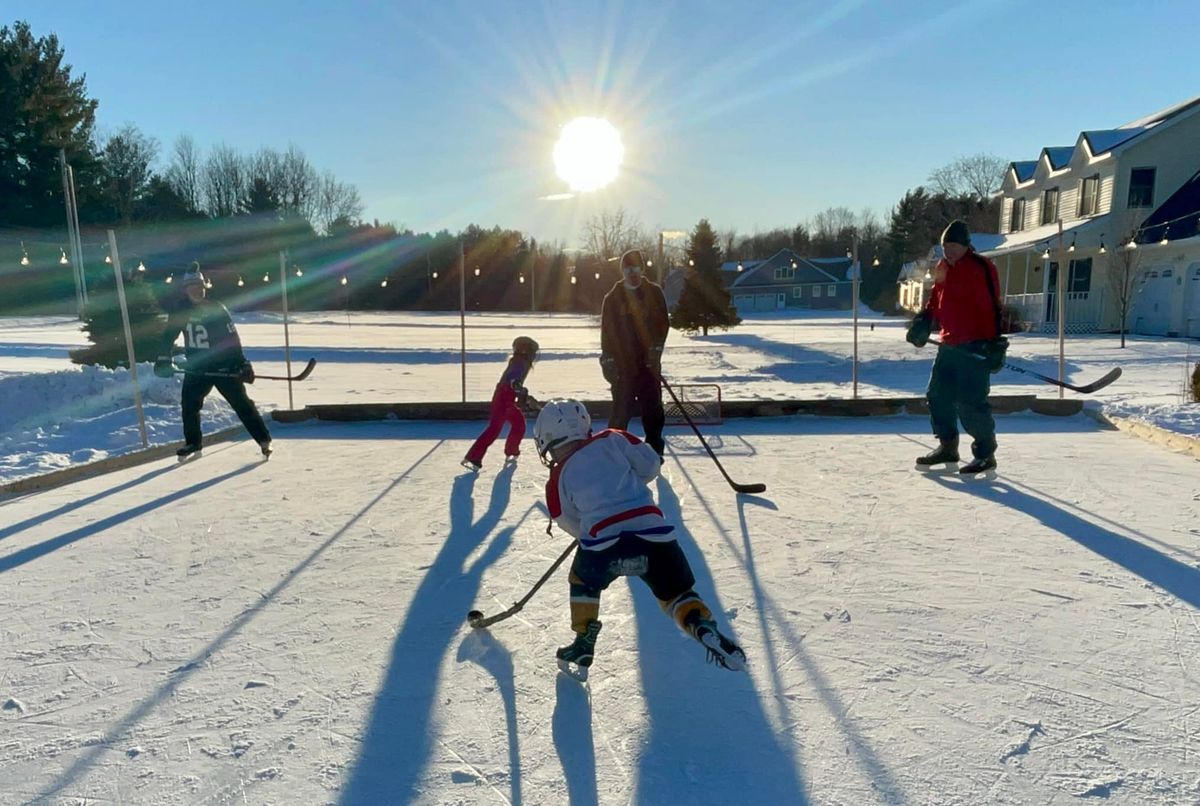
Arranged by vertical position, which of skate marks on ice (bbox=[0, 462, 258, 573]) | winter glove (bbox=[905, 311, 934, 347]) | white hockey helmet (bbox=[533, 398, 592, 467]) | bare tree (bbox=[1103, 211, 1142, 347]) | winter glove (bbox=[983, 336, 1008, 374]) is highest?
bare tree (bbox=[1103, 211, 1142, 347])

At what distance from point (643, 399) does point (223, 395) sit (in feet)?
11.6

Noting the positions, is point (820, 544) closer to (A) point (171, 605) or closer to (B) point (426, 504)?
(B) point (426, 504)

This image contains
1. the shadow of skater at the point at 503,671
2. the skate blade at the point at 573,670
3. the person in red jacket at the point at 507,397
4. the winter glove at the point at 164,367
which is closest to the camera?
the shadow of skater at the point at 503,671

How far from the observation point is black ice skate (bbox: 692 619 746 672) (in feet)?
7.02

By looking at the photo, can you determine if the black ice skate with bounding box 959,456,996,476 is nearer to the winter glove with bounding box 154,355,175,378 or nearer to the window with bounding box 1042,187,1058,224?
the winter glove with bounding box 154,355,175,378

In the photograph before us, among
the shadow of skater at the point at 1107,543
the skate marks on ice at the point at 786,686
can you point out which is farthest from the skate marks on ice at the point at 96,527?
the shadow of skater at the point at 1107,543

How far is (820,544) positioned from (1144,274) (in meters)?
23.8

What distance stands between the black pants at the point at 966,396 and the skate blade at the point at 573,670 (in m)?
3.67

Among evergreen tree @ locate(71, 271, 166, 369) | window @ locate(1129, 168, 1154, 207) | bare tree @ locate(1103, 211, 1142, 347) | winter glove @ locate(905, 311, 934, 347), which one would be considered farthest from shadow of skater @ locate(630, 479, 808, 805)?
window @ locate(1129, 168, 1154, 207)

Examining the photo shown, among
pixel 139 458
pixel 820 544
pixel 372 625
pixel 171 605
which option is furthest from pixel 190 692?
pixel 139 458

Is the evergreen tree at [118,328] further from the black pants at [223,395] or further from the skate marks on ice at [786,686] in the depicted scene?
the skate marks on ice at [786,686]

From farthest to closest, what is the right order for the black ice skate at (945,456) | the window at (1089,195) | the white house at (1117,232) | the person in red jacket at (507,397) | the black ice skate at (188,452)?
the window at (1089,195) → the white house at (1117,232) → the black ice skate at (188,452) → the person in red jacket at (507,397) → the black ice skate at (945,456)

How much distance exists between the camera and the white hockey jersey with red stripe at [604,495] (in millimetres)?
2332

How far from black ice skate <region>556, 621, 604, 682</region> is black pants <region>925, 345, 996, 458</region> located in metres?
3.60
